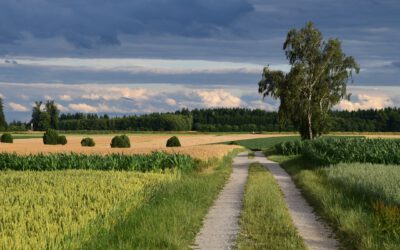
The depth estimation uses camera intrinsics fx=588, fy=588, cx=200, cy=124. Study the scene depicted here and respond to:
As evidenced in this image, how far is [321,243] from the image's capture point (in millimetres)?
12492

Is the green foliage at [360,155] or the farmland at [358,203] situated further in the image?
the green foliage at [360,155]

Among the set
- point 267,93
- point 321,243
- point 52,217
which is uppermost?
point 267,93

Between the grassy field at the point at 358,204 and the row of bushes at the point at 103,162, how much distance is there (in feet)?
32.2

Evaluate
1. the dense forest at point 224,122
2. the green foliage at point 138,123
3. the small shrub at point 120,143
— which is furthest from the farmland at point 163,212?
the green foliage at point 138,123

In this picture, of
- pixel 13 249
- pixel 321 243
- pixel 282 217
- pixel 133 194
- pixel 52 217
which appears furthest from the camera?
pixel 133 194

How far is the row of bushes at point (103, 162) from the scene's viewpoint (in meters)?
34.1

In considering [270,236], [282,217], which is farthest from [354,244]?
[282,217]

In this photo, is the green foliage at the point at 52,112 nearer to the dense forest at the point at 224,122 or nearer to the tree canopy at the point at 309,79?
the dense forest at the point at 224,122

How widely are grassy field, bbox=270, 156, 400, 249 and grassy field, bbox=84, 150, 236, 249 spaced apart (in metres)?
3.42

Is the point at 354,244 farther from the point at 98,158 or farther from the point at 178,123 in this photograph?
the point at 178,123

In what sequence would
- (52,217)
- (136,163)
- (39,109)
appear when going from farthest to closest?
(39,109) < (136,163) < (52,217)

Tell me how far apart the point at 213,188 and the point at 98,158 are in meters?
14.4

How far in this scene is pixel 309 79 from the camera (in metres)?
64.4

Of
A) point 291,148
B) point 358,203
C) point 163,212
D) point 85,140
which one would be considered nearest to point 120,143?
point 85,140
